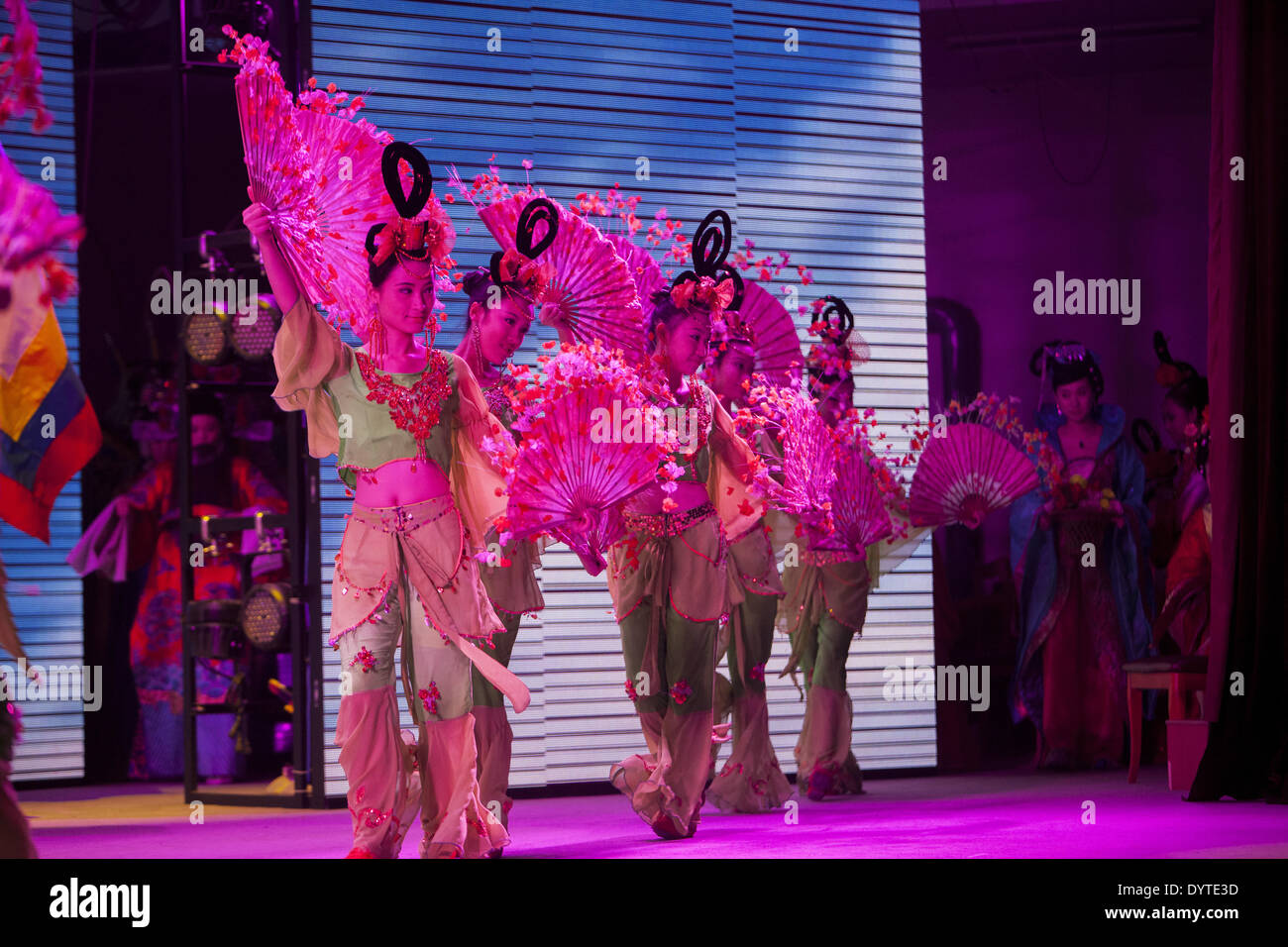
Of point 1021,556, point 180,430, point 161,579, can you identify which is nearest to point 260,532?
point 180,430

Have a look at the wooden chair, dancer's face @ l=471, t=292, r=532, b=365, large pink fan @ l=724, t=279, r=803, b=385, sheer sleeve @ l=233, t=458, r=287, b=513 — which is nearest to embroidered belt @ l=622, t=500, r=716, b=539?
dancer's face @ l=471, t=292, r=532, b=365

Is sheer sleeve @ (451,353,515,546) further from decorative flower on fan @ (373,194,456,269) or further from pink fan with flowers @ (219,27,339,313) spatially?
pink fan with flowers @ (219,27,339,313)

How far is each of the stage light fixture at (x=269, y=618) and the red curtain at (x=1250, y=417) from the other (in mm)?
3285

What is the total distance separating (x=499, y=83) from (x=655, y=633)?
2.68 meters

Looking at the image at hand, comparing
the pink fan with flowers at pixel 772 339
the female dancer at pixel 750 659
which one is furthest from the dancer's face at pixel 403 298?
the pink fan with flowers at pixel 772 339

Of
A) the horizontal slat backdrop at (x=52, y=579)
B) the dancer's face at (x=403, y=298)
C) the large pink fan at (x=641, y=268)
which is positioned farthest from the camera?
the horizontal slat backdrop at (x=52, y=579)

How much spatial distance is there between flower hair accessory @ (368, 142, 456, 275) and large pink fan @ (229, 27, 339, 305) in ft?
0.63

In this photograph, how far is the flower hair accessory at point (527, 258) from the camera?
4309 millimetres

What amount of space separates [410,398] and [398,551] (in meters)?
0.39

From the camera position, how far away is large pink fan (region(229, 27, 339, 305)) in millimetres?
3758

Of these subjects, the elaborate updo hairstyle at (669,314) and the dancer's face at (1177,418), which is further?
the dancer's face at (1177,418)

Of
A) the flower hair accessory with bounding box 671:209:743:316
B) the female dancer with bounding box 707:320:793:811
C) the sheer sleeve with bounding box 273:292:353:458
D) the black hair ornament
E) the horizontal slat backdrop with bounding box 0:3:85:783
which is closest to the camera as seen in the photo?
the sheer sleeve with bounding box 273:292:353:458

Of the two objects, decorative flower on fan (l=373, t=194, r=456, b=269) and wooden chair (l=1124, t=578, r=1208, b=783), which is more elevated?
decorative flower on fan (l=373, t=194, r=456, b=269)

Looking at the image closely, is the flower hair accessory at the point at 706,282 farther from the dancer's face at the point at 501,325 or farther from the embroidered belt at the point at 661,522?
the embroidered belt at the point at 661,522
